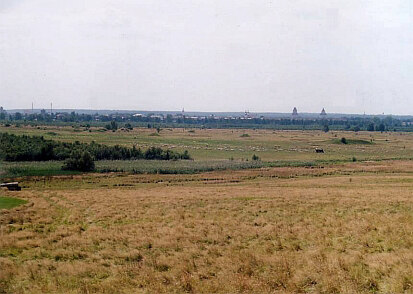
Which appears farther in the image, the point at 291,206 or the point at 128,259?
the point at 291,206

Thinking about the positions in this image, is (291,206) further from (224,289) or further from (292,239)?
(224,289)

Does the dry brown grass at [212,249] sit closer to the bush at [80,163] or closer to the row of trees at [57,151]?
the bush at [80,163]

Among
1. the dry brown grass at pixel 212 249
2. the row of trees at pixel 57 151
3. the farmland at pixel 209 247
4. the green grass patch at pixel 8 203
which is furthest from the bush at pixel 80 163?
the dry brown grass at pixel 212 249

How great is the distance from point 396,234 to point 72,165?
195 feet

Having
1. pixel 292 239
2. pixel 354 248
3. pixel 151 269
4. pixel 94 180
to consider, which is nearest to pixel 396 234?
pixel 354 248

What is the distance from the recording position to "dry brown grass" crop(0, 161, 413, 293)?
10.1 m

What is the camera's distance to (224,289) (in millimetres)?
9734

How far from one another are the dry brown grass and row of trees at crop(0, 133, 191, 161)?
54.0 meters

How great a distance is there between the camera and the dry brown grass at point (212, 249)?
10.1 m

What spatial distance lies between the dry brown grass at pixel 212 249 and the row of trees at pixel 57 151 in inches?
2127

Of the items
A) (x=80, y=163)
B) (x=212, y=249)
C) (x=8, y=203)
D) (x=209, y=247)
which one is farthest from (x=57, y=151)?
(x=212, y=249)

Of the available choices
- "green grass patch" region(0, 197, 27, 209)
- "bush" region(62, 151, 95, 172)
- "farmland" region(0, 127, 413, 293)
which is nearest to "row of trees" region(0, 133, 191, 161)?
"bush" region(62, 151, 95, 172)

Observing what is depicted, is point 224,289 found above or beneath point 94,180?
above

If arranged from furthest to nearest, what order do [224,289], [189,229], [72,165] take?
[72,165] → [189,229] → [224,289]
